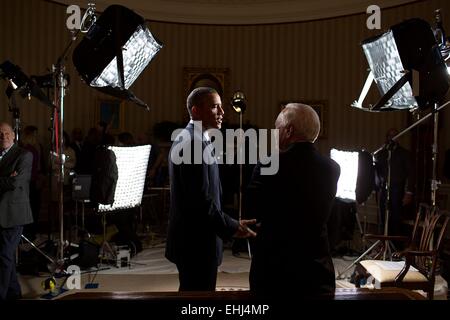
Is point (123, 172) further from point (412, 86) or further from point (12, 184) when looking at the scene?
point (412, 86)

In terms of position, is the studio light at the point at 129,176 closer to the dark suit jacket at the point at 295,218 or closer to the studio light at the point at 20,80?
the studio light at the point at 20,80

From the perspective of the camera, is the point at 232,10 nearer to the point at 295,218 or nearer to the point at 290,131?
the point at 290,131

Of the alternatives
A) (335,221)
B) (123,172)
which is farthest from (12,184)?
(335,221)

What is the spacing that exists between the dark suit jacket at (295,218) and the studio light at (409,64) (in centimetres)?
48

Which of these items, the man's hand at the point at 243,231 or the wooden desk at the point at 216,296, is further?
the man's hand at the point at 243,231

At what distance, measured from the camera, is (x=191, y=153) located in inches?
87.5

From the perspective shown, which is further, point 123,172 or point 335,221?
point 123,172

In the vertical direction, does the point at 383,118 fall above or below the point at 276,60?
below

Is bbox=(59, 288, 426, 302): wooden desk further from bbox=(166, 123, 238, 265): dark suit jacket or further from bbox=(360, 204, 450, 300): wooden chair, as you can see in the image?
bbox=(360, 204, 450, 300): wooden chair

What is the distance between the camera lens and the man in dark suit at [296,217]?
6.14 feet

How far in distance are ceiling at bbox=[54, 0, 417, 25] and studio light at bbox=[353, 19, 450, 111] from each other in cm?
672

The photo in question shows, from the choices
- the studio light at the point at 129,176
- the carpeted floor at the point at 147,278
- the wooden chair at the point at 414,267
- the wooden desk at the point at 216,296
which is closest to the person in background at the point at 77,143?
the carpeted floor at the point at 147,278

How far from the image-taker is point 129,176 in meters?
4.76
